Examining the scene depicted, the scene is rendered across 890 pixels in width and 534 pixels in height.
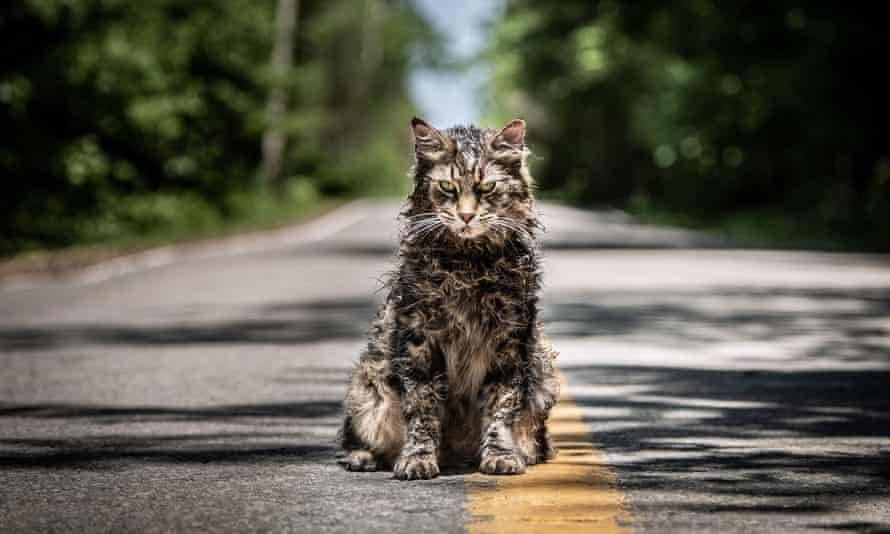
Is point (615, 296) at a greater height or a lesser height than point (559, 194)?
lesser

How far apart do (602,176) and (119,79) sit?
115ft

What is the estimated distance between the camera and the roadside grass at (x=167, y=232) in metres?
20.5

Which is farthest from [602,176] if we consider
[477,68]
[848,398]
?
[848,398]

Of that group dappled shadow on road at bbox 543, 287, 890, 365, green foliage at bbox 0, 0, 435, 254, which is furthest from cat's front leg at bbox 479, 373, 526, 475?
green foliage at bbox 0, 0, 435, 254

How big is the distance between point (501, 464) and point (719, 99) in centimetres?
3627

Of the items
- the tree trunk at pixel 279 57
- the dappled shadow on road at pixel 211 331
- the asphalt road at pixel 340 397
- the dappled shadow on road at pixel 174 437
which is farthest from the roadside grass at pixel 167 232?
the dappled shadow on road at pixel 174 437

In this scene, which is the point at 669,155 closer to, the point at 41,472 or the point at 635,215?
the point at 635,215

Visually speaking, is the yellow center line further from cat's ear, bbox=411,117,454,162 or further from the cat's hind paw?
cat's ear, bbox=411,117,454,162

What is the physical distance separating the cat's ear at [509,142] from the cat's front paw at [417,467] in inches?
46.3

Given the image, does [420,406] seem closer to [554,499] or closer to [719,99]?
[554,499]

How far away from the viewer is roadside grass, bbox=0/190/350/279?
67.2 ft

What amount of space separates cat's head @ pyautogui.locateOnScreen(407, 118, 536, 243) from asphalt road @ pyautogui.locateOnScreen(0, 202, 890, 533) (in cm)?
98

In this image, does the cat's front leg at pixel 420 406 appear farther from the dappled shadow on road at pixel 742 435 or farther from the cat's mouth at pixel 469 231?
the dappled shadow on road at pixel 742 435

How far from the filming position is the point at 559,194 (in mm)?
74875
